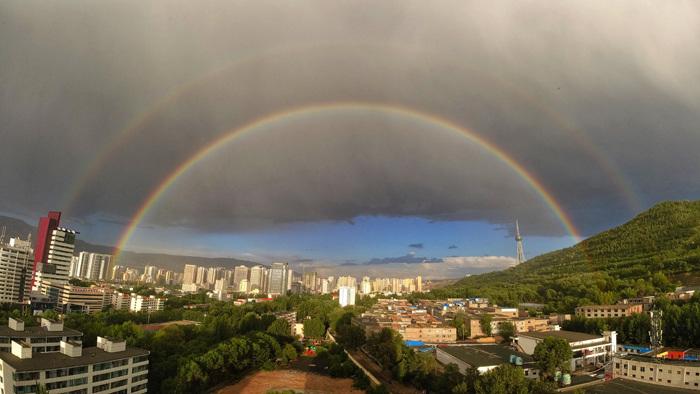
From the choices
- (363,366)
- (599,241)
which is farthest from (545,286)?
(363,366)

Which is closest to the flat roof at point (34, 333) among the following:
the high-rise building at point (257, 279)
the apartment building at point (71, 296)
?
the apartment building at point (71, 296)

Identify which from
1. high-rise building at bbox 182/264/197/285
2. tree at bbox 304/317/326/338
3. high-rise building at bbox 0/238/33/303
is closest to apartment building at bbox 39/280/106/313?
high-rise building at bbox 0/238/33/303

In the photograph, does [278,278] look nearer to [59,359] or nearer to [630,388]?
[59,359]

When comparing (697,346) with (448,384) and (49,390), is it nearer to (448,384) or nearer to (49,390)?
(448,384)

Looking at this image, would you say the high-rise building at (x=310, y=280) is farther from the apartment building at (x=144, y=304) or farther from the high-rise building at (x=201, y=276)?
the apartment building at (x=144, y=304)

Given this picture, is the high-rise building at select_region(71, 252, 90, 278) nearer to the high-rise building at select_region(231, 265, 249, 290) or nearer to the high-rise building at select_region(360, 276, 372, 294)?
the high-rise building at select_region(231, 265, 249, 290)

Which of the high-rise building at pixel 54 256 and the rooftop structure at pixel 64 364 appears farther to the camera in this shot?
the high-rise building at pixel 54 256

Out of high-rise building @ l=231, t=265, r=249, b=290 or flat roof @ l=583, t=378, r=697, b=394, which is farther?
high-rise building @ l=231, t=265, r=249, b=290
